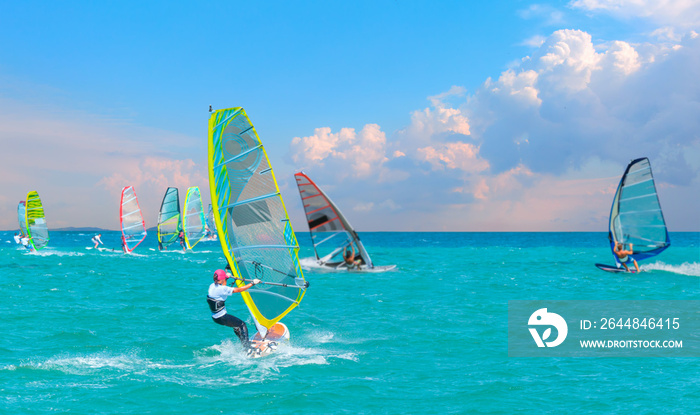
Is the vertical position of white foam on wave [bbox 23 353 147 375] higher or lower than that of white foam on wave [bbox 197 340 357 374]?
lower

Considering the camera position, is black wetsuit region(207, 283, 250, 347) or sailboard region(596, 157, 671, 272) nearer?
black wetsuit region(207, 283, 250, 347)

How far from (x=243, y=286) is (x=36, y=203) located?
37.2 metres

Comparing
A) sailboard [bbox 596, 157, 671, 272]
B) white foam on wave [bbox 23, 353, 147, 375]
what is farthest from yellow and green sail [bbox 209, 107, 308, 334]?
sailboard [bbox 596, 157, 671, 272]

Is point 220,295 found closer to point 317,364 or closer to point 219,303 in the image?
point 219,303

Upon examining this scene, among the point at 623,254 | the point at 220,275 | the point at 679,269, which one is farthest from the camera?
the point at 679,269

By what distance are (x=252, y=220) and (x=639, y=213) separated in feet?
71.2

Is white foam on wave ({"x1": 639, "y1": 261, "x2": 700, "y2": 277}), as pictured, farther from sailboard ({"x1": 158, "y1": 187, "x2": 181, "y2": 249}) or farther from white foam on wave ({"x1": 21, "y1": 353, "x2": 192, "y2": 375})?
sailboard ({"x1": 158, "y1": 187, "x2": 181, "y2": 249})

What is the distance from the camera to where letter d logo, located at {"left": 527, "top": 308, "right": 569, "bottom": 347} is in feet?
40.0

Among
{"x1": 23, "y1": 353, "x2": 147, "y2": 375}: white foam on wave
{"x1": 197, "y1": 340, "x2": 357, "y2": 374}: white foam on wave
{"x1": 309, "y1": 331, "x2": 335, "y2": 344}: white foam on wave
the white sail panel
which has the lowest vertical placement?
{"x1": 23, "y1": 353, "x2": 147, "y2": 375}: white foam on wave

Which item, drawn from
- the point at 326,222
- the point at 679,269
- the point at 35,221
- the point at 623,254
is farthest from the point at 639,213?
the point at 35,221

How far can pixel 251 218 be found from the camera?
429 inches

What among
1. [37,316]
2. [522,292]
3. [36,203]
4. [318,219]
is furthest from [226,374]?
[36,203]

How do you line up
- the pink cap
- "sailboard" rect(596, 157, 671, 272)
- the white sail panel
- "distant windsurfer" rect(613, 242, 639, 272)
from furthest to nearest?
"distant windsurfer" rect(613, 242, 639, 272), the white sail panel, "sailboard" rect(596, 157, 671, 272), the pink cap

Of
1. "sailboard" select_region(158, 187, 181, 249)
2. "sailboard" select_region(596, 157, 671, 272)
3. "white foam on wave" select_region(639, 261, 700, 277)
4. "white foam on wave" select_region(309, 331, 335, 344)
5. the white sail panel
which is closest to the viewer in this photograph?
"white foam on wave" select_region(309, 331, 335, 344)
